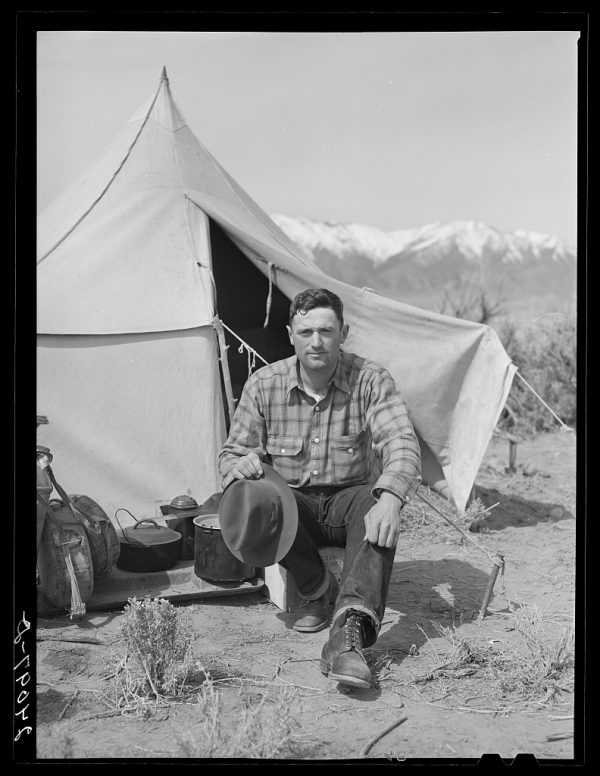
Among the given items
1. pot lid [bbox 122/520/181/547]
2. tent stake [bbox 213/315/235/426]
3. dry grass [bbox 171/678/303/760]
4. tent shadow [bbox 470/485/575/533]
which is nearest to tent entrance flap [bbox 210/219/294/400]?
tent stake [bbox 213/315/235/426]

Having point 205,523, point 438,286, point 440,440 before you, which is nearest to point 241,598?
point 205,523

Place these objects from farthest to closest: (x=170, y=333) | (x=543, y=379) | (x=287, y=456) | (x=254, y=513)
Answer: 1. (x=543, y=379)
2. (x=170, y=333)
3. (x=287, y=456)
4. (x=254, y=513)

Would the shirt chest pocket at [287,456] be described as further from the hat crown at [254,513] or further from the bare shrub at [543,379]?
the bare shrub at [543,379]

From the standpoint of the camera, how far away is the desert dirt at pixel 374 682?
2504 millimetres

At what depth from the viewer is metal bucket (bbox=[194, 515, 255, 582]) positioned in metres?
3.76

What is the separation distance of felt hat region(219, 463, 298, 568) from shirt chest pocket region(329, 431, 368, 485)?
11.4 inches

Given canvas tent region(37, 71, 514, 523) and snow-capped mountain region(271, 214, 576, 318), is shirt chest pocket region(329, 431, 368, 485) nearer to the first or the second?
canvas tent region(37, 71, 514, 523)

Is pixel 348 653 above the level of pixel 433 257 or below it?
below

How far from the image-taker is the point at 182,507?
4.29m

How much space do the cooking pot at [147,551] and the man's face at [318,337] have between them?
1.28 meters

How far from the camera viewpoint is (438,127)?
15555 mm

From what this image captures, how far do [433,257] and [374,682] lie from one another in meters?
35.9

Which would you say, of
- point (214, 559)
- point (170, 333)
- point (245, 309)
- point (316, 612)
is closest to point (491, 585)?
point (316, 612)

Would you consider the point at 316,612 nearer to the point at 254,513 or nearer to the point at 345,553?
the point at 345,553
